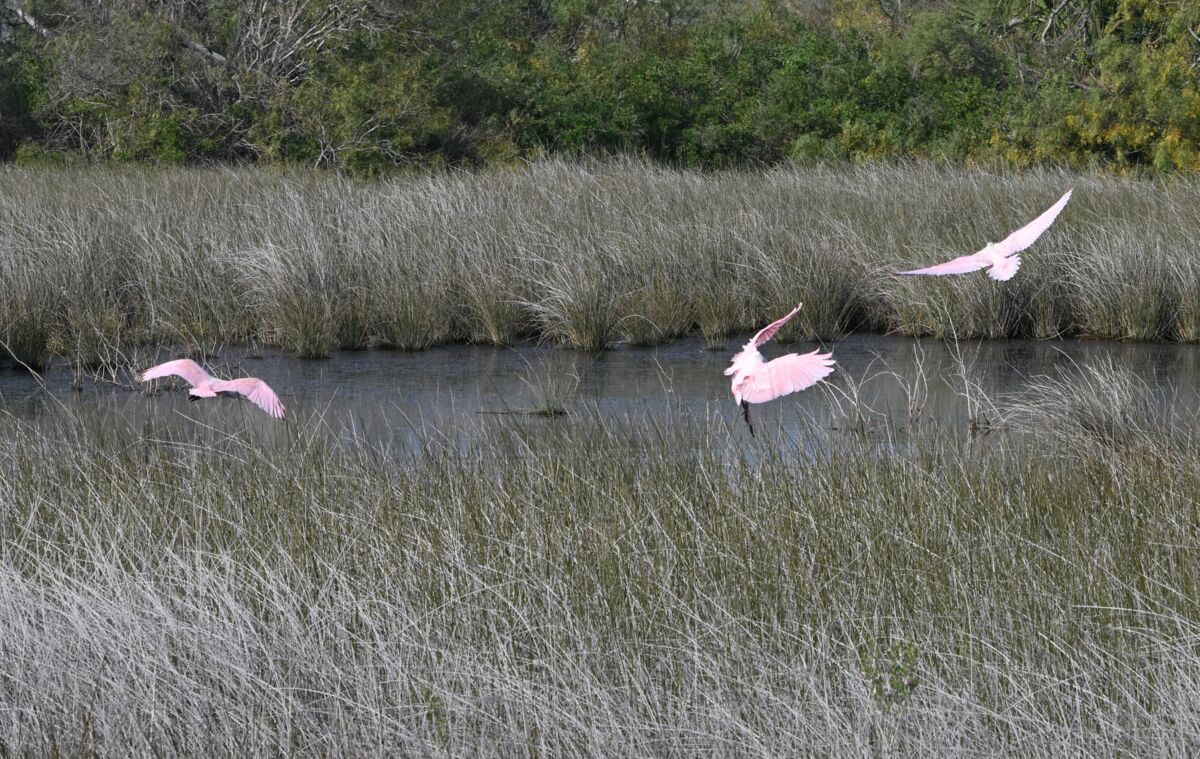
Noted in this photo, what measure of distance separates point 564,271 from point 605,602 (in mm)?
5559

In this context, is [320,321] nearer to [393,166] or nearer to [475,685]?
[475,685]

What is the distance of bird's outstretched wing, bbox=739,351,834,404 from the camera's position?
3.31m

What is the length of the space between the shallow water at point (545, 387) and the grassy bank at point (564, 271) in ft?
0.72

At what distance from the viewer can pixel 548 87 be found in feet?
65.8

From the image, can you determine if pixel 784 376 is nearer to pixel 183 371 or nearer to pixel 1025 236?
pixel 1025 236

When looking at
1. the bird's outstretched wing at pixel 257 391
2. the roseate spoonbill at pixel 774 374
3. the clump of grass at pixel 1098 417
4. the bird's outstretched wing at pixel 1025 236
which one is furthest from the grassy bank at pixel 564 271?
the roseate spoonbill at pixel 774 374

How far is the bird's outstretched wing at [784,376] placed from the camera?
130 inches

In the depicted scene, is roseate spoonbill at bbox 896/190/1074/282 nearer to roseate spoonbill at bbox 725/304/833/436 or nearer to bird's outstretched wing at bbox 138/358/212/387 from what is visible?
roseate spoonbill at bbox 725/304/833/436

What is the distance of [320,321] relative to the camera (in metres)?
8.72

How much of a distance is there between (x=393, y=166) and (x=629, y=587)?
45.6ft

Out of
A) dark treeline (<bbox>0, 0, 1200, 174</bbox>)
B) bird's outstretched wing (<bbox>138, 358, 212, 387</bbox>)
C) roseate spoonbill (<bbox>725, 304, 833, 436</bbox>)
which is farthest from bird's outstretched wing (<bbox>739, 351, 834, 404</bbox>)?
dark treeline (<bbox>0, 0, 1200, 174</bbox>)

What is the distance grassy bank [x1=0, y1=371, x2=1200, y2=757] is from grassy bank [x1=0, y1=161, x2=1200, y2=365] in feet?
12.5

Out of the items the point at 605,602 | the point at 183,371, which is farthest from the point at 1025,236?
the point at 183,371

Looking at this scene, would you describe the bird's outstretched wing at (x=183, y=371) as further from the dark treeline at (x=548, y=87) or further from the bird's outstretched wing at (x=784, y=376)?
the dark treeline at (x=548, y=87)
